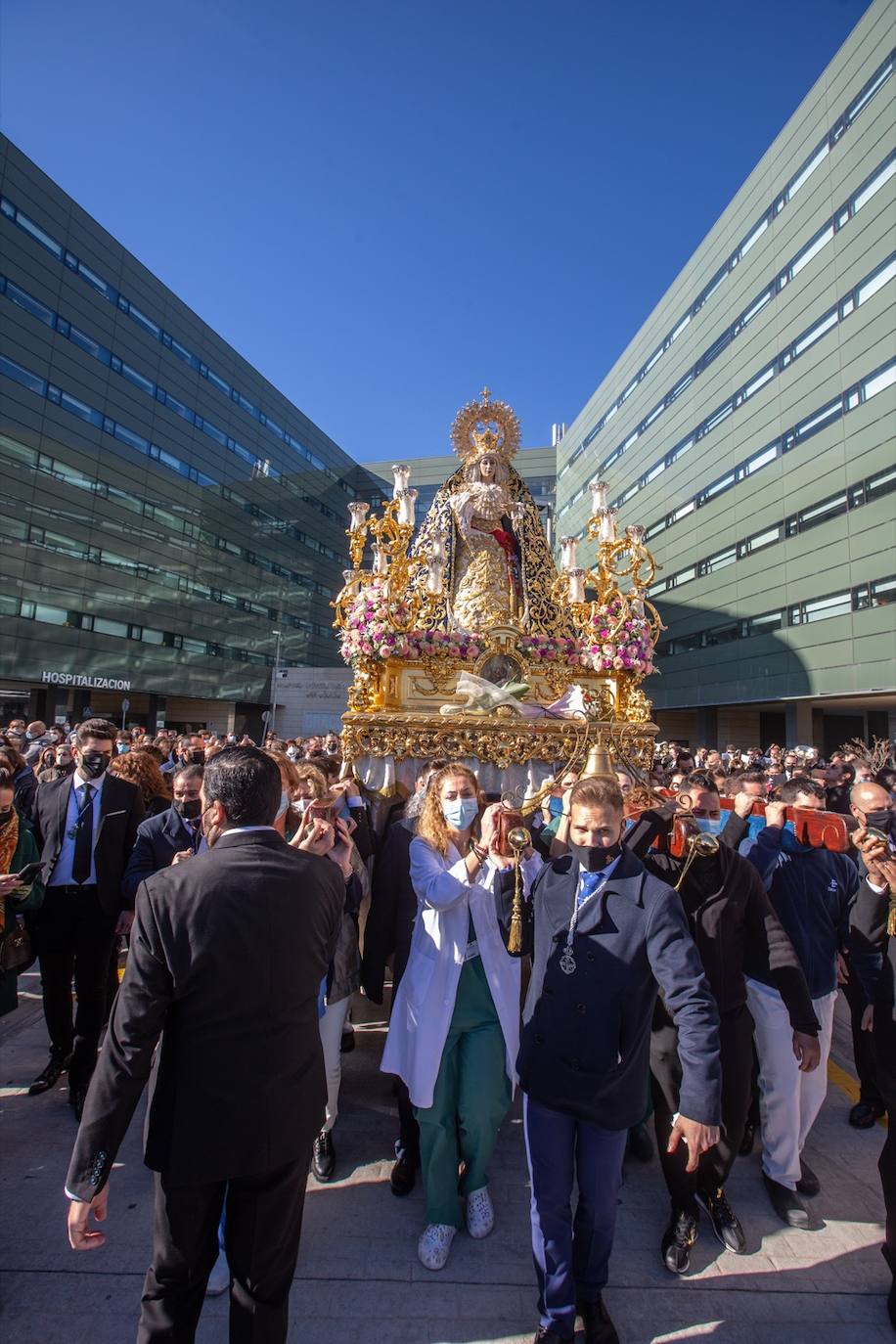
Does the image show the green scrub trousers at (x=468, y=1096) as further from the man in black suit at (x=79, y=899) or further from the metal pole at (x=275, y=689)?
the metal pole at (x=275, y=689)

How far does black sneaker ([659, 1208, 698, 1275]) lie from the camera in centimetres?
284

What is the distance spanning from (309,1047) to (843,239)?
100 ft

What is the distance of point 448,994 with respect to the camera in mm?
3113

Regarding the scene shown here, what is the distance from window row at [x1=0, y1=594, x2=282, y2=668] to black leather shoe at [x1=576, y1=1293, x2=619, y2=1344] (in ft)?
111

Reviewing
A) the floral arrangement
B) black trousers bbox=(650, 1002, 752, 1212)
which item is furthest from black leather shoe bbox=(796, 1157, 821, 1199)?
the floral arrangement

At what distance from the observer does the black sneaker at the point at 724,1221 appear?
2.98 meters

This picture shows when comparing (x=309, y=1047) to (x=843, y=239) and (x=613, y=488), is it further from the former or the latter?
(x=613, y=488)

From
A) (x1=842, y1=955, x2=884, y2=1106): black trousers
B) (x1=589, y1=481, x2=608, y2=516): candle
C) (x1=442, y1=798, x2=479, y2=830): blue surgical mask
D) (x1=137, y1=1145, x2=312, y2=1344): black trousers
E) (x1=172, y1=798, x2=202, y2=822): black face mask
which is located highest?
(x1=589, y1=481, x2=608, y2=516): candle

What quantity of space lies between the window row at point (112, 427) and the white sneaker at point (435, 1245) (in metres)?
36.1

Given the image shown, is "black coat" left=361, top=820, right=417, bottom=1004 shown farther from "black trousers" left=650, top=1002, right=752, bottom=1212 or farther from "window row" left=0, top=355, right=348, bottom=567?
"window row" left=0, top=355, right=348, bottom=567

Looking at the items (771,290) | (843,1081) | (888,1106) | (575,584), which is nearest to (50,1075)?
(888,1106)

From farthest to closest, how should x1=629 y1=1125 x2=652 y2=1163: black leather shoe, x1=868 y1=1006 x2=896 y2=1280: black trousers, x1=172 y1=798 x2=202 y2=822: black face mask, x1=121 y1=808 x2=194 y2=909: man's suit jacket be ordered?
x1=172 y1=798 x2=202 y2=822: black face mask < x1=121 y1=808 x2=194 y2=909: man's suit jacket < x1=629 y1=1125 x2=652 y2=1163: black leather shoe < x1=868 y1=1006 x2=896 y2=1280: black trousers

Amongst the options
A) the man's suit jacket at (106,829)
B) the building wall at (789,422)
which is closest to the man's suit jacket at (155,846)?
the man's suit jacket at (106,829)

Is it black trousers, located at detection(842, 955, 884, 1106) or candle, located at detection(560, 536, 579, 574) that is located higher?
candle, located at detection(560, 536, 579, 574)
